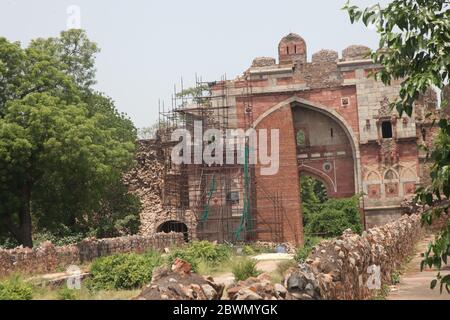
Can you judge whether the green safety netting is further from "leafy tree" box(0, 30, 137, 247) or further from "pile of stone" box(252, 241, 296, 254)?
"leafy tree" box(0, 30, 137, 247)

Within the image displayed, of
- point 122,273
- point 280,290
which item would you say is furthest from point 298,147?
point 280,290

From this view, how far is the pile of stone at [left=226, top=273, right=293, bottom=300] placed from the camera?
15.9ft

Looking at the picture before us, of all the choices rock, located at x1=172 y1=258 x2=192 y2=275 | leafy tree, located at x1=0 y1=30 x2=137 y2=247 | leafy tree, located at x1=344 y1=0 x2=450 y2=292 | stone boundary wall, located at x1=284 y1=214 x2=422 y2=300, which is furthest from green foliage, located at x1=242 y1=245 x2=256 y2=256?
leafy tree, located at x1=344 y1=0 x2=450 y2=292

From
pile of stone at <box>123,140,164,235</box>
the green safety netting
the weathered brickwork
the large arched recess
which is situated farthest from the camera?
pile of stone at <box>123,140,164,235</box>

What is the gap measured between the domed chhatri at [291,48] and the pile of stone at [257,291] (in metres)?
22.1

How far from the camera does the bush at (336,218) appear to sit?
23719 mm

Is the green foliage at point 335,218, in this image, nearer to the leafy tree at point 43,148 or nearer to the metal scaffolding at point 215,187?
the metal scaffolding at point 215,187

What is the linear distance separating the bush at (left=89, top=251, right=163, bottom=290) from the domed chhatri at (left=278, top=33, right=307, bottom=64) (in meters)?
15.6

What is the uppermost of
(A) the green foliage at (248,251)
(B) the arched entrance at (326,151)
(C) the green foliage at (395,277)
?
(B) the arched entrance at (326,151)

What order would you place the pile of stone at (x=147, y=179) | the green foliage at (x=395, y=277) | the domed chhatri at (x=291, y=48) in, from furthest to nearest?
the pile of stone at (x=147, y=179) < the domed chhatri at (x=291, y=48) < the green foliage at (x=395, y=277)

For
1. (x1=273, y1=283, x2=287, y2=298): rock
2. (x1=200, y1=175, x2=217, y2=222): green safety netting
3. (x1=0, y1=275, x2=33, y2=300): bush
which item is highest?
(x1=200, y1=175, x2=217, y2=222): green safety netting

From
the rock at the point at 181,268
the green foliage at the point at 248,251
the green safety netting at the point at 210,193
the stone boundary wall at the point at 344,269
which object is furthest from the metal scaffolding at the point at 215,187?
the rock at the point at 181,268

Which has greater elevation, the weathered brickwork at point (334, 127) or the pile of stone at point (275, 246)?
the weathered brickwork at point (334, 127)

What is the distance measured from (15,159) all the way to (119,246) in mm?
4569
